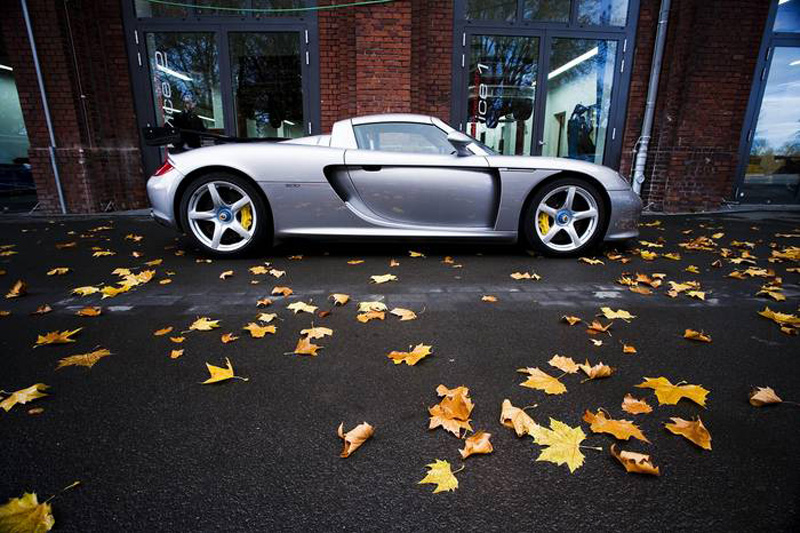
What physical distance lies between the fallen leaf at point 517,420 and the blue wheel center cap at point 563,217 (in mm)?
2684

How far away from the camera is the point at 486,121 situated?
7.41m

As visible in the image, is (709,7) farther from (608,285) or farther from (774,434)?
(774,434)

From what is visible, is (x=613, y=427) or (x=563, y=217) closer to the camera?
(x=613, y=427)

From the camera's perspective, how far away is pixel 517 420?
4.62 feet

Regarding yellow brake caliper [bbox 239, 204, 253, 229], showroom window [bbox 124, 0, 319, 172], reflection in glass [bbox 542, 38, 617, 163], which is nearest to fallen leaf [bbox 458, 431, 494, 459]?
yellow brake caliper [bbox 239, 204, 253, 229]

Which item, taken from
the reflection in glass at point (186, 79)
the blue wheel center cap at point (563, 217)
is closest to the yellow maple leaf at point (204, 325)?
the blue wheel center cap at point (563, 217)

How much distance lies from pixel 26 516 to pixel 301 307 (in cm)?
158

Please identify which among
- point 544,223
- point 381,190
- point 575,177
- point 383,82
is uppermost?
point 383,82

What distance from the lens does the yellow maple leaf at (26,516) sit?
3.25ft

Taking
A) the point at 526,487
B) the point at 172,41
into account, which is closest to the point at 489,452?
the point at 526,487

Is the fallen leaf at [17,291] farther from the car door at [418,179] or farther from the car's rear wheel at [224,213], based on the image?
the car door at [418,179]

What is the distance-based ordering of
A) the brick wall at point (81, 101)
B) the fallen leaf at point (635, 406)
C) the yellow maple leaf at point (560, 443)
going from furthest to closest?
the brick wall at point (81, 101), the fallen leaf at point (635, 406), the yellow maple leaf at point (560, 443)

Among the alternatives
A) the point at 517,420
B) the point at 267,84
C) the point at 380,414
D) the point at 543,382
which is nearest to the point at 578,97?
the point at 267,84

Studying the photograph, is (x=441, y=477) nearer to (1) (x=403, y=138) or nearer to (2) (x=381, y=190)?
(2) (x=381, y=190)
